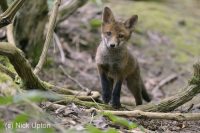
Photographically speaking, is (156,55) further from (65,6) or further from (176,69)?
(65,6)

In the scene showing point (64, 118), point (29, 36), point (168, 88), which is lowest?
point (168, 88)

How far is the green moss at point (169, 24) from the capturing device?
13320 millimetres

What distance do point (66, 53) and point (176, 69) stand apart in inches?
117

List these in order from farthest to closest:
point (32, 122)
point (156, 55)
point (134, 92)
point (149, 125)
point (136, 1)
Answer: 1. point (136, 1)
2. point (156, 55)
3. point (134, 92)
4. point (149, 125)
5. point (32, 122)

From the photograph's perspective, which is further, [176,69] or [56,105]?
[176,69]

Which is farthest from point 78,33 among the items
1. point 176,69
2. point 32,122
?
point 32,122

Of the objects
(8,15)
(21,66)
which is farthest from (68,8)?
(21,66)

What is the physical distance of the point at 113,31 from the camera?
7809mm

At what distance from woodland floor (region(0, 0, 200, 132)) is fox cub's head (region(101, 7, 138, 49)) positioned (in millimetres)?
1766

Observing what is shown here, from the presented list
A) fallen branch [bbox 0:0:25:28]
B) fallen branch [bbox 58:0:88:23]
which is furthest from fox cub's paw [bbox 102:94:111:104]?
fallen branch [bbox 58:0:88:23]

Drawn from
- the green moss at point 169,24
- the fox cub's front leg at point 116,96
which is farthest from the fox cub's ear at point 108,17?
the green moss at point 169,24

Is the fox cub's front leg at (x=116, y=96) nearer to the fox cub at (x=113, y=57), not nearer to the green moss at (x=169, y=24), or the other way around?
the fox cub at (x=113, y=57)

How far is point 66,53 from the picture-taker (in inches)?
459

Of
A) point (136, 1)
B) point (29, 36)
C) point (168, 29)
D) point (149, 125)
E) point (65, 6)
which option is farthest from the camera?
point (136, 1)
